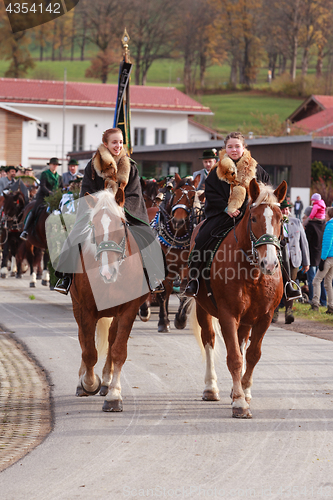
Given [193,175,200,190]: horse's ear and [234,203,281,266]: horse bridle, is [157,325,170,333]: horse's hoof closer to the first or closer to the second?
[193,175,200,190]: horse's ear

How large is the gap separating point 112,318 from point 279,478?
3278mm

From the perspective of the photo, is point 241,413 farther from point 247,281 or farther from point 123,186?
point 123,186

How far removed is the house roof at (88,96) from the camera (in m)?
57.5

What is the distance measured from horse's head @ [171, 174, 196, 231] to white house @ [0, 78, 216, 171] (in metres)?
41.9

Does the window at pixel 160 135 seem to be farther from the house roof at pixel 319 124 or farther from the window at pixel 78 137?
the house roof at pixel 319 124

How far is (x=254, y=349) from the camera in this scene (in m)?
6.99

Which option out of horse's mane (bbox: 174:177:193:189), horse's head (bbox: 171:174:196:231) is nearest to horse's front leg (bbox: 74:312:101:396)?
horse's head (bbox: 171:174:196:231)

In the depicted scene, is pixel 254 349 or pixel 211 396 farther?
pixel 211 396

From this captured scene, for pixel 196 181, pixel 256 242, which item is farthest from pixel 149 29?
pixel 256 242

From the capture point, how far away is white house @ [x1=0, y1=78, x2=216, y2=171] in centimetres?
5641

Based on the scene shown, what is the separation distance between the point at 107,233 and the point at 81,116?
176 feet

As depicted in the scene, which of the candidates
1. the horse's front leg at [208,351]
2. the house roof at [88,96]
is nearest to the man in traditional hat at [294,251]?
the horse's front leg at [208,351]

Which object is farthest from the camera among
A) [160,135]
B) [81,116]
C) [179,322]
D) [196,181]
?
[160,135]

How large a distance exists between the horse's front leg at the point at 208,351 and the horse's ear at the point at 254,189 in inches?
68.6
